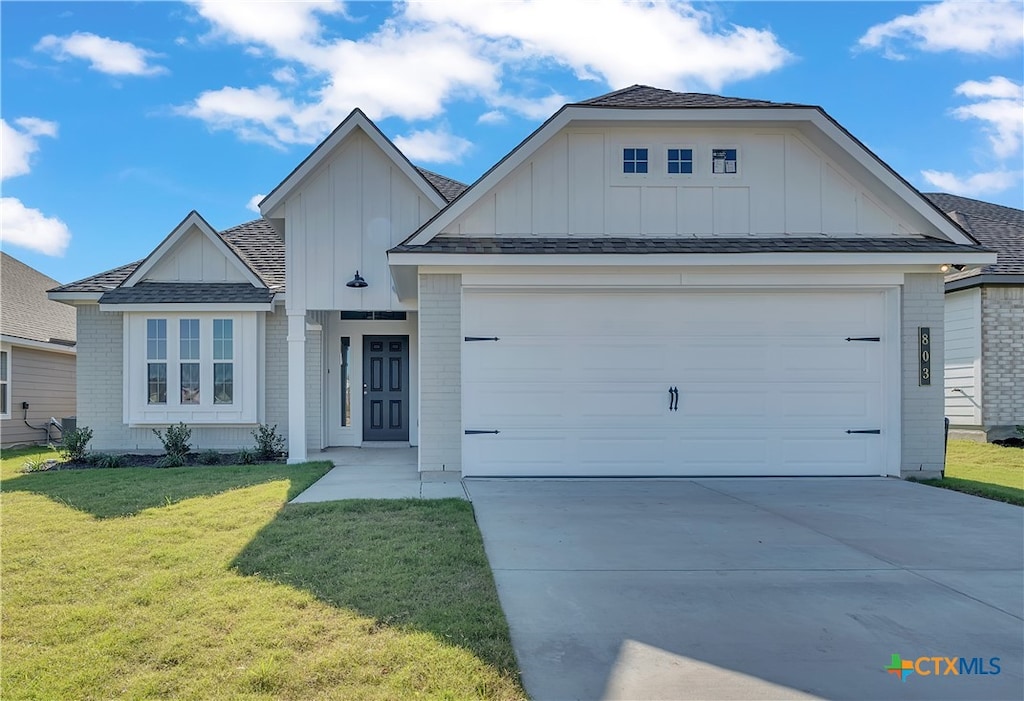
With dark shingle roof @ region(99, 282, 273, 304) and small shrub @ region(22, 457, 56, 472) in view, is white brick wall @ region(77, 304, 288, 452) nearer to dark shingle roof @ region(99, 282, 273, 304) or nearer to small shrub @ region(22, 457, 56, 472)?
dark shingle roof @ region(99, 282, 273, 304)

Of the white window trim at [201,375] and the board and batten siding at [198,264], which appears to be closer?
the white window trim at [201,375]

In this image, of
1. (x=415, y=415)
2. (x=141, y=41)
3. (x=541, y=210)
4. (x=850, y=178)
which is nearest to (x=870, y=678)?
(x=541, y=210)

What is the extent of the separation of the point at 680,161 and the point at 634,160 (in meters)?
0.64

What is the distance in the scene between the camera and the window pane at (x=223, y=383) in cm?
1202

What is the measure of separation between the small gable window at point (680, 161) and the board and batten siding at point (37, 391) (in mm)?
15685

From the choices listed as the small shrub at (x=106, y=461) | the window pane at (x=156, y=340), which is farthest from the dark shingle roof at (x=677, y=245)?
the small shrub at (x=106, y=461)

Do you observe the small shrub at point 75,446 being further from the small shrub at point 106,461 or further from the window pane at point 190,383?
the window pane at point 190,383

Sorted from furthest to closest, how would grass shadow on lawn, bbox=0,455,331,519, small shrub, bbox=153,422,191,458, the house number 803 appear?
1. small shrub, bbox=153,422,191,458
2. the house number 803
3. grass shadow on lawn, bbox=0,455,331,519

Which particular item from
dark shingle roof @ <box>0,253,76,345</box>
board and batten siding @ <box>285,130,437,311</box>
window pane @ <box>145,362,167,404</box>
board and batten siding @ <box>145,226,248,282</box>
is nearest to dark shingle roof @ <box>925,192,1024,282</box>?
board and batten siding @ <box>285,130,437,311</box>

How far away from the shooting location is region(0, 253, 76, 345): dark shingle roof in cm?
1591

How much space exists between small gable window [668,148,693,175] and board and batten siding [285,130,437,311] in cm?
444

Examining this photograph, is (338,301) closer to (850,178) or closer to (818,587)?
(850,178)

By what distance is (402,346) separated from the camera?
1314 cm

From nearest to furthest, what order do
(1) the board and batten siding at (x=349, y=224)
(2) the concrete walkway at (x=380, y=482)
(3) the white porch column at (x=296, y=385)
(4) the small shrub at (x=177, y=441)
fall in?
(2) the concrete walkway at (x=380, y=482)
(3) the white porch column at (x=296, y=385)
(1) the board and batten siding at (x=349, y=224)
(4) the small shrub at (x=177, y=441)
